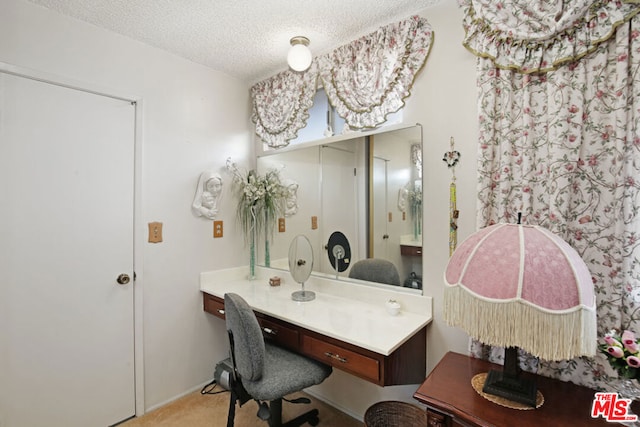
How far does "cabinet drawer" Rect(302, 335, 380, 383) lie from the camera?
1.42 meters

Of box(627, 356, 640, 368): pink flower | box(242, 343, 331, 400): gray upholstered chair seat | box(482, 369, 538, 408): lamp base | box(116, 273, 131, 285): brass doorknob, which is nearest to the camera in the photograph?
box(627, 356, 640, 368): pink flower

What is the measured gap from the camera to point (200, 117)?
8.09 ft

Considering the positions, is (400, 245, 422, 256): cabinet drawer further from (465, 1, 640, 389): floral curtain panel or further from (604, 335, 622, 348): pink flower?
(604, 335, 622, 348): pink flower

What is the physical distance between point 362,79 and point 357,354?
161 cm

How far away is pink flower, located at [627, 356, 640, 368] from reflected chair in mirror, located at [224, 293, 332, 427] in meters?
1.25

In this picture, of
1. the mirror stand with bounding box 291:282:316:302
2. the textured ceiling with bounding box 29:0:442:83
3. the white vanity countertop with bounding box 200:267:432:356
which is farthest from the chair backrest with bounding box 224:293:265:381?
the textured ceiling with bounding box 29:0:442:83

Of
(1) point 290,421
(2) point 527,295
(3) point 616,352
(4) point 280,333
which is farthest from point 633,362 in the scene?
(1) point 290,421

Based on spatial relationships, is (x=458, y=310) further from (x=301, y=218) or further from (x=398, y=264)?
(x=301, y=218)

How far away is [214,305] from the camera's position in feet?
7.78

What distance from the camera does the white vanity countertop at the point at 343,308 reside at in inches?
59.7

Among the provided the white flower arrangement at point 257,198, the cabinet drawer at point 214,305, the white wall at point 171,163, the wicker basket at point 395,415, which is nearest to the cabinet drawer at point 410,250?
the wicker basket at point 395,415

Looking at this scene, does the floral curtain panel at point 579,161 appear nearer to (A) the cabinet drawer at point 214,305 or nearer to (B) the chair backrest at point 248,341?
(B) the chair backrest at point 248,341

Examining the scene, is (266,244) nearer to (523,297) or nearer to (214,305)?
(214,305)

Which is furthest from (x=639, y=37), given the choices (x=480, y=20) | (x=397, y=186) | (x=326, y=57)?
(x=326, y=57)
